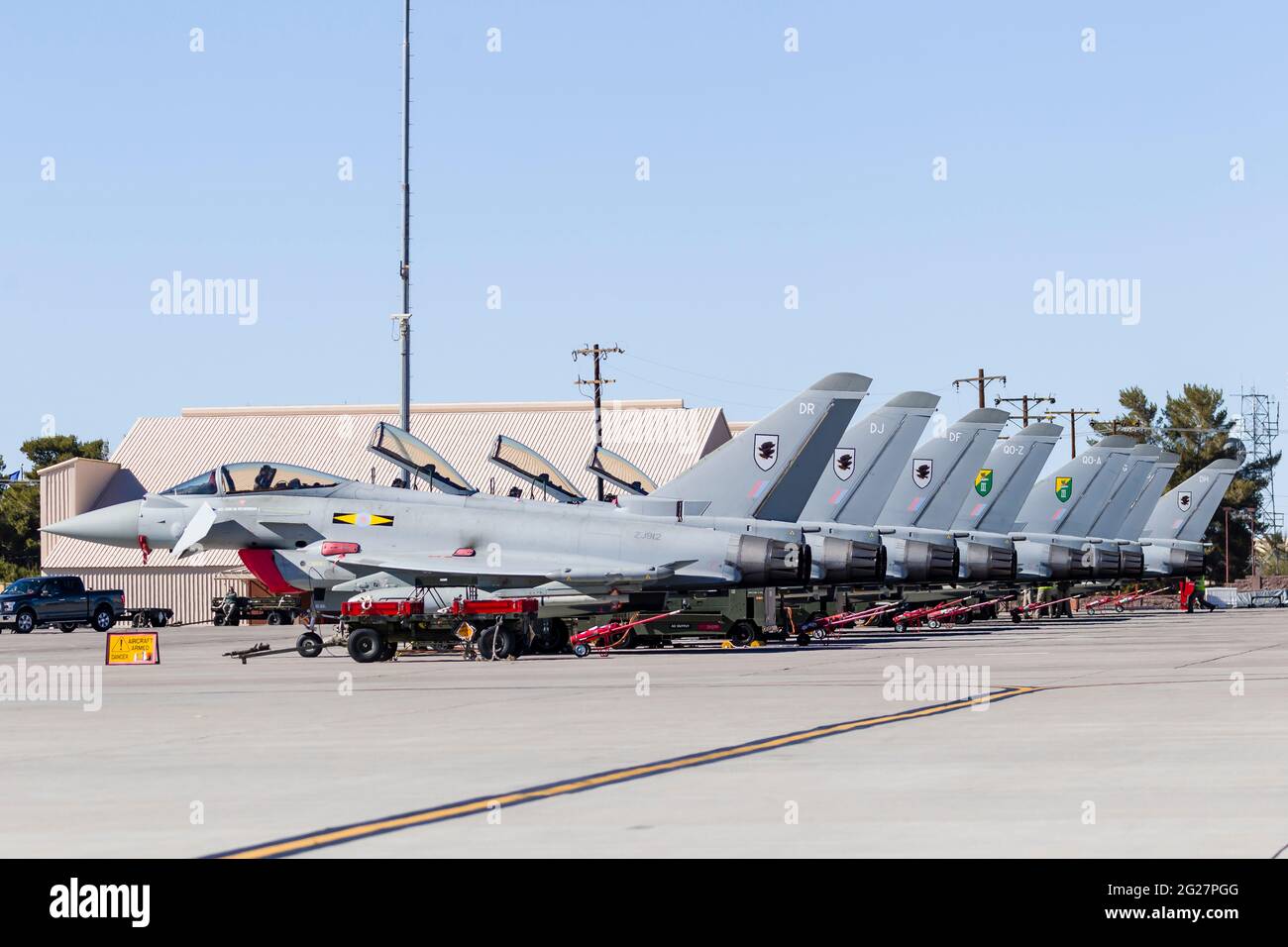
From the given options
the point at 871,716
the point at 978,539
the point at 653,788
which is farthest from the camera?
the point at 978,539

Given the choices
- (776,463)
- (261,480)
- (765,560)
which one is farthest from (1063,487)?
(261,480)

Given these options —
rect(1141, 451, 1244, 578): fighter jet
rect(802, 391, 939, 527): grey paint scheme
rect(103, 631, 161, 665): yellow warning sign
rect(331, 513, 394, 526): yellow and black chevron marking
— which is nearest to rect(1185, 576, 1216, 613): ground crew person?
rect(1141, 451, 1244, 578): fighter jet

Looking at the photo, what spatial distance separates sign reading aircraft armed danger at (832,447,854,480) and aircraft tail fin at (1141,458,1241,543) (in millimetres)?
33397

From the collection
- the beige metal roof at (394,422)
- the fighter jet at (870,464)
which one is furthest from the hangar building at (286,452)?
the fighter jet at (870,464)

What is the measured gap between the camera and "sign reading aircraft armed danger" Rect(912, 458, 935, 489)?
47.6 meters

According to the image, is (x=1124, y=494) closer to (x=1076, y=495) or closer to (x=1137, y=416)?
(x=1076, y=495)

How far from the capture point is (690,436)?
8025 centimetres

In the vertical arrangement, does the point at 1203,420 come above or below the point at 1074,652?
above

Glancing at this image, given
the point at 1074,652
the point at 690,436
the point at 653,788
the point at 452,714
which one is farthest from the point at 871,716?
the point at 690,436

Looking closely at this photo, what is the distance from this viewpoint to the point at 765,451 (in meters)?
34.0

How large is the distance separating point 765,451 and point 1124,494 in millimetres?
36184

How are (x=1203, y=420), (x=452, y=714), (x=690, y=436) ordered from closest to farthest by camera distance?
1. (x=452, y=714)
2. (x=690, y=436)
3. (x=1203, y=420)
